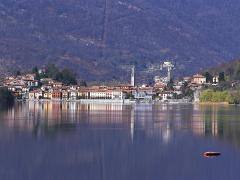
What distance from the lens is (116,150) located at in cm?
3009

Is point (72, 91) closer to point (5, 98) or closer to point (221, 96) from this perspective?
point (221, 96)

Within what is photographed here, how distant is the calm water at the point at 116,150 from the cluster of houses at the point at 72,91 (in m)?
65.2

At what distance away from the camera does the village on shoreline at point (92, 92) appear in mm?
106625

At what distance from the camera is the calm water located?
81.0ft

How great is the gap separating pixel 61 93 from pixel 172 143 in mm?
77105

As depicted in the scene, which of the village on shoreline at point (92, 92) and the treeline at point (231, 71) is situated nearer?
the treeline at point (231, 71)

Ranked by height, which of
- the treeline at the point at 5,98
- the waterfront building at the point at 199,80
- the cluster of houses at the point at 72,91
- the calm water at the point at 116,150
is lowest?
the calm water at the point at 116,150

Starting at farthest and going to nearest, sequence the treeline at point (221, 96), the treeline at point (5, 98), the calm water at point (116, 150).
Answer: the treeline at point (221, 96), the treeline at point (5, 98), the calm water at point (116, 150)

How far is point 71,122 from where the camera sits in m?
44.5

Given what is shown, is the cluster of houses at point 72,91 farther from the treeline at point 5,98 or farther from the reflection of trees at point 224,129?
the reflection of trees at point 224,129

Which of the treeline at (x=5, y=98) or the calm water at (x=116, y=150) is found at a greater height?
the treeline at (x=5, y=98)

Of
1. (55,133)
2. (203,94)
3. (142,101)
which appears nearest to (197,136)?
(55,133)

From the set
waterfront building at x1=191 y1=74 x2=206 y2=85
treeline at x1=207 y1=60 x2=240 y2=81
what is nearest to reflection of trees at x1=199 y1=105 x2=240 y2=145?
treeline at x1=207 y1=60 x2=240 y2=81

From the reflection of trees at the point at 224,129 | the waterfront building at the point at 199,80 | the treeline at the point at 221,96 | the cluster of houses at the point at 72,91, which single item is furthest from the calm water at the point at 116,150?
the waterfront building at the point at 199,80
